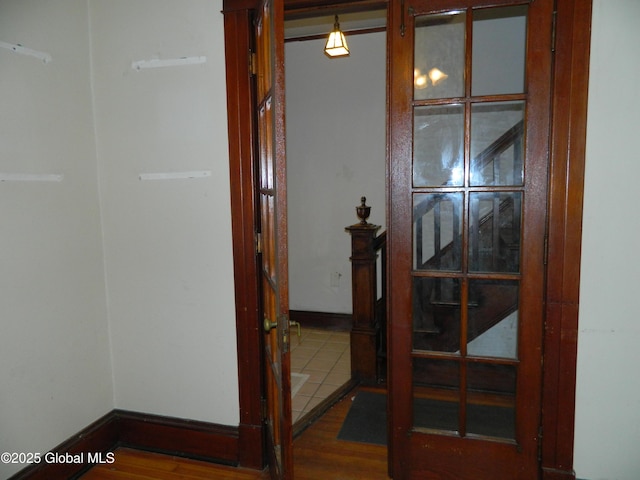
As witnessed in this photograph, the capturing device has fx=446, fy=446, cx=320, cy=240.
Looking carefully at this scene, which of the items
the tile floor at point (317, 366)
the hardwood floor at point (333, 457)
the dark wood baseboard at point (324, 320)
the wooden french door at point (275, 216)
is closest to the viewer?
the wooden french door at point (275, 216)

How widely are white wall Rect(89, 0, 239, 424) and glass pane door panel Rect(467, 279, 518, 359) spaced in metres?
1.21

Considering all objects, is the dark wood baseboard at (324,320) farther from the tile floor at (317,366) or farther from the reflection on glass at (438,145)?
the reflection on glass at (438,145)

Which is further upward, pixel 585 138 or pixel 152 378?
pixel 585 138

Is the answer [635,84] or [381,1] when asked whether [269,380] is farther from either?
[635,84]

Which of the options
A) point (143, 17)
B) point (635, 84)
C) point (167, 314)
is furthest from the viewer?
point (167, 314)

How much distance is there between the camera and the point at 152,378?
2.49 m

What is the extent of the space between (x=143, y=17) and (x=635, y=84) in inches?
90.4

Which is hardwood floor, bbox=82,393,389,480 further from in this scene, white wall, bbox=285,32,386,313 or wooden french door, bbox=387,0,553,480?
white wall, bbox=285,32,386,313

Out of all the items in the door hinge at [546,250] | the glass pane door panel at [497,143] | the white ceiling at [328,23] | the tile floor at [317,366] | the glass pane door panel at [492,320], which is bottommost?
the tile floor at [317,366]

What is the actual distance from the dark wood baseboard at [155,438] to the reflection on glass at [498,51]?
7.02 feet

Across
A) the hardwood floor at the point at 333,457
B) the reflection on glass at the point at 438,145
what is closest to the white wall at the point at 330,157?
the hardwood floor at the point at 333,457

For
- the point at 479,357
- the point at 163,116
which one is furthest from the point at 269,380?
the point at 163,116

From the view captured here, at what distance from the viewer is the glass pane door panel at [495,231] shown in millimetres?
1998

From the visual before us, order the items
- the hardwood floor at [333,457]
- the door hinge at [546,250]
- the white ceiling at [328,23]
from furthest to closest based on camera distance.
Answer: the white ceiling at [328,23]
the hardwood floor at [333,457]
the door hinge at [546,250]
